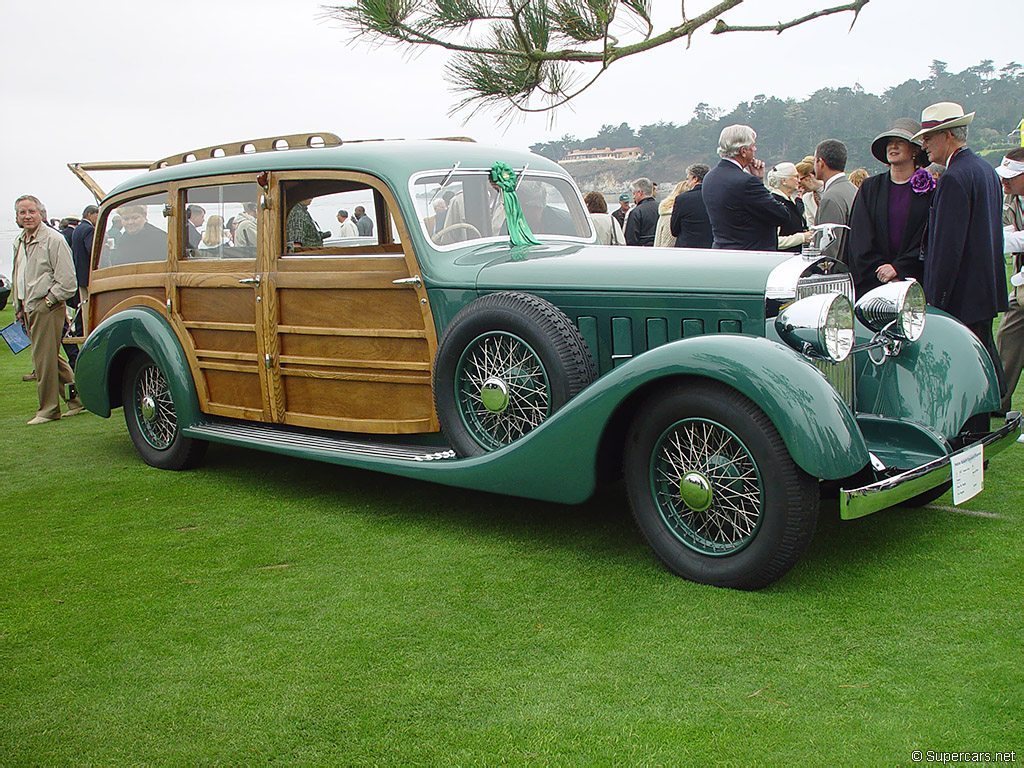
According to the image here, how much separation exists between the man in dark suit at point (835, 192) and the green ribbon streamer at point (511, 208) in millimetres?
2429

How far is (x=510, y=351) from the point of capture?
13.9 ft

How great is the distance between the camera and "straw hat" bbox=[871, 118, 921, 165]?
5.25 m

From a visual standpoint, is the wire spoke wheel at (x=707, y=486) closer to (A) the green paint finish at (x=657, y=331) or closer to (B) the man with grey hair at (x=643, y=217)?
(A) the green paint finish at (x=657, y=331)

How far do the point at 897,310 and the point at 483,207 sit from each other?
7.10 ft

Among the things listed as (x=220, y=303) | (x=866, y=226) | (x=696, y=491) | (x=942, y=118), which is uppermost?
(x=942, y=118)

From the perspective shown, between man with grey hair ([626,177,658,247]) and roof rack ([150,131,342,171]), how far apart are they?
170 inches

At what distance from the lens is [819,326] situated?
359 cm

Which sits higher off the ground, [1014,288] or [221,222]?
[221,222]

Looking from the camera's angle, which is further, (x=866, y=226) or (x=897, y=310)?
(x=866, y=226)

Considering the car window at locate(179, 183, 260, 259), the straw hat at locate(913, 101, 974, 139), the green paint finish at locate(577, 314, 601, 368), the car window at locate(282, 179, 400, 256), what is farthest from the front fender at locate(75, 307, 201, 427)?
the straw hat at locate(913, 101, 974, 139)

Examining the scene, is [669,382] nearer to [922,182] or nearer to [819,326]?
[819,326]

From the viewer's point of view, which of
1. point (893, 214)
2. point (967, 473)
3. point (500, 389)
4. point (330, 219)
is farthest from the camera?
point (893, 214)

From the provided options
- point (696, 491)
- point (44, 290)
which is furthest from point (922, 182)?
point (44, 290)
